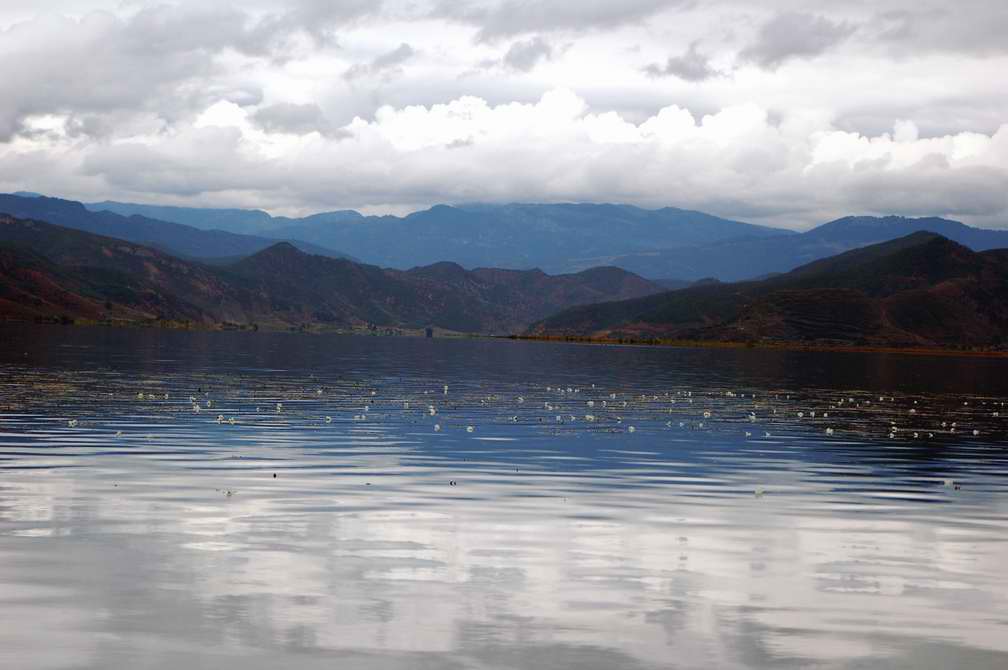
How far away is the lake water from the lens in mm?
20250

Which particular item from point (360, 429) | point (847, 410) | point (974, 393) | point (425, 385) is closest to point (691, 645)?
point (360, 429)

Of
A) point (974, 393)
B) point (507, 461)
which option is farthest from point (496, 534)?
point (974, 393)

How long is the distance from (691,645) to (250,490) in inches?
787

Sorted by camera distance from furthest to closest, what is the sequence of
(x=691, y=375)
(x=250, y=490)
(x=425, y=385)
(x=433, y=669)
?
(x=691, y=375)
(x=425, y=385)
(x=250, y=490)
(x=433, y=669)

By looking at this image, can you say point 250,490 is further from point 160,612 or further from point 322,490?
point 160,612

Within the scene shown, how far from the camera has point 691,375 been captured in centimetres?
14700

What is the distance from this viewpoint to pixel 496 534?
30.6 meters

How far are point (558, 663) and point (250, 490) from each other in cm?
2006

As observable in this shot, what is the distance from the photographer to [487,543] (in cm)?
2928

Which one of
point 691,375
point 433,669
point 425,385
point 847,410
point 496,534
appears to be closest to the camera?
point 433,669

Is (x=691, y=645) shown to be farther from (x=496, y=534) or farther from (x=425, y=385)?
(x=425, y=385)

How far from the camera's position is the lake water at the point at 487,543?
66.4 feet

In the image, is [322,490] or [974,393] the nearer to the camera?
[322,490]

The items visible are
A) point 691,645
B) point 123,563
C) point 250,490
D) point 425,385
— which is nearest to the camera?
point 691,645
